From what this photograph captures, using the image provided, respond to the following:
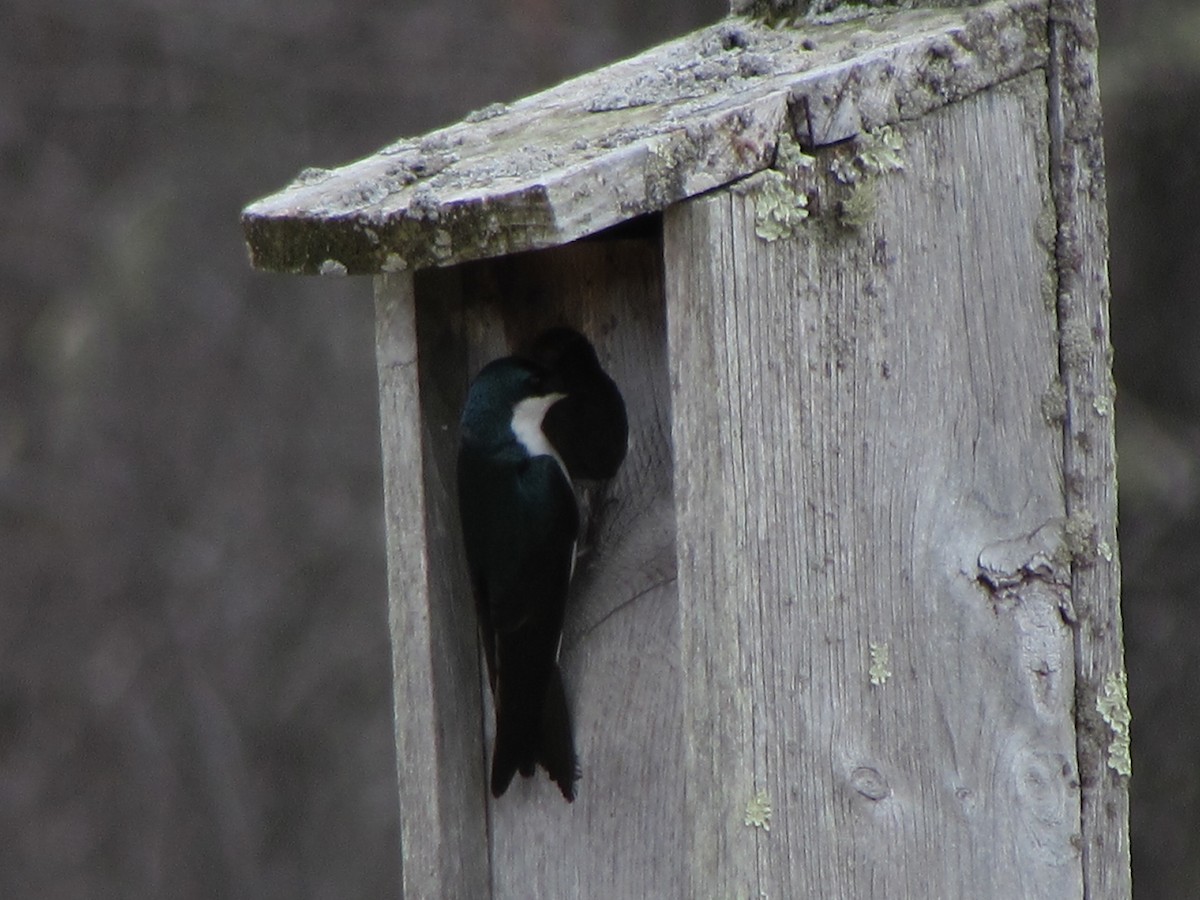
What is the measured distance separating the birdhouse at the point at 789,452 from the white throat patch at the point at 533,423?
3.1 inches

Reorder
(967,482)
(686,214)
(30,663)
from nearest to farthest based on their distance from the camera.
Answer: (686,214) < (967,482) < (30,663)

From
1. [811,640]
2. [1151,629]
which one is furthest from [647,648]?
[1151,629]

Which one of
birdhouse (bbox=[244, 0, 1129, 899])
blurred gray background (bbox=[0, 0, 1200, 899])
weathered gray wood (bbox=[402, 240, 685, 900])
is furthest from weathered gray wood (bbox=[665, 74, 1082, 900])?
blurred gray background (bbox=[0, 0, 1200, 899])

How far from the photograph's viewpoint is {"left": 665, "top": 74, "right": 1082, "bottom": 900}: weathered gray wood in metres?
1.40

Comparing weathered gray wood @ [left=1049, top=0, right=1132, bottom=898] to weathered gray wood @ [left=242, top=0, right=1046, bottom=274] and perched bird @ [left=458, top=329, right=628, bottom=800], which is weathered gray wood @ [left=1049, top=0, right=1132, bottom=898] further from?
perched bird @ [left=458, top=329, right=628, bottom=800]

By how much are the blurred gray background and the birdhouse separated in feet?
8.26

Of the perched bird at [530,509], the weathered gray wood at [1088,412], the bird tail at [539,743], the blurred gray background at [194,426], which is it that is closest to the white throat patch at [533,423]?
the perched bird at [530,509]

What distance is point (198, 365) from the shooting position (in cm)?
426

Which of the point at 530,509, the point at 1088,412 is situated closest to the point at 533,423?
the point at 530,509

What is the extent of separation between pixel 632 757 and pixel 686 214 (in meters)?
0.58

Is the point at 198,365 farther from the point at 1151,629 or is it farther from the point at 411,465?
the point at 411,465

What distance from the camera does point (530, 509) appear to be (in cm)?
161

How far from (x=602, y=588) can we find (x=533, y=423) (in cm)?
18

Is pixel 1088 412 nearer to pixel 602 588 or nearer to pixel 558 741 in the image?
pixel 602 588
